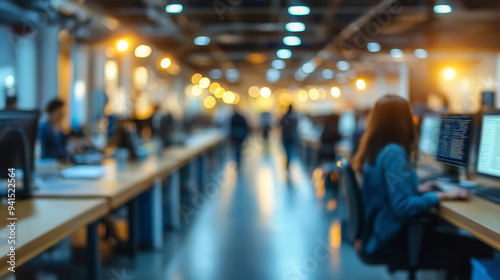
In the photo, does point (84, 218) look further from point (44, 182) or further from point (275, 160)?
point (275, 160)

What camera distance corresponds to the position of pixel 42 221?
89.7 inches

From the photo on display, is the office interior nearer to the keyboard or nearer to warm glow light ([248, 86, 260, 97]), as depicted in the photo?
the keyboard

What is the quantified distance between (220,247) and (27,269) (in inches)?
67.9

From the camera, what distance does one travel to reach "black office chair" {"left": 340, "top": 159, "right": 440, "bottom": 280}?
2.64 meters

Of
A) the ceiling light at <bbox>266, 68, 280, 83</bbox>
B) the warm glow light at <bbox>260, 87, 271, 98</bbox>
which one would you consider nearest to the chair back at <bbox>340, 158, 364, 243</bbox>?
the ceiling light at <bbox>266, 68, 280, 83</bbox>

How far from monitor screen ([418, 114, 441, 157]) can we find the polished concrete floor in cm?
114

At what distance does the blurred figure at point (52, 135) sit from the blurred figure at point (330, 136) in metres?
4.70

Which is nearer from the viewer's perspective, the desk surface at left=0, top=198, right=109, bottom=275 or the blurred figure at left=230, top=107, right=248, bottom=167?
the desk surface at left=0, top=198, right=109, bottom=275

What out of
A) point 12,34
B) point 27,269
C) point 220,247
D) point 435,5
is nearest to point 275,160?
point 435,5

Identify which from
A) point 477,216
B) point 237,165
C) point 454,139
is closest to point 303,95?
point 237,165

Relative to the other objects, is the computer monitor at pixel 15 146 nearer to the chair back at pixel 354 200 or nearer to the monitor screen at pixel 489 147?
the chair back at pixel 354 200

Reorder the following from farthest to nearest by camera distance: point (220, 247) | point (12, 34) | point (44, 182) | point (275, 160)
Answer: point (275, 160)
point (12, 34)
point (220, 247)
point (44, 182)

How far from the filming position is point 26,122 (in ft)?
9.78

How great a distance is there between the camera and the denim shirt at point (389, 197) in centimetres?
262
